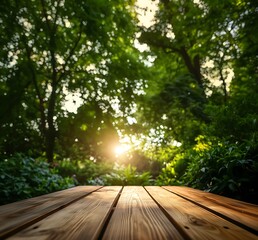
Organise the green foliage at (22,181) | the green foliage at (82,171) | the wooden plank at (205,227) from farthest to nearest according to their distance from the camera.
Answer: the green foliage at (82,171) → the green foliage at (22,181) → the wooden plank at (205,227)

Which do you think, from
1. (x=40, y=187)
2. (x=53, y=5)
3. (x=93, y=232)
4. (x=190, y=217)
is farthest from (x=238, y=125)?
(x=53, y=5)

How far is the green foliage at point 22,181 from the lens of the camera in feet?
15.0

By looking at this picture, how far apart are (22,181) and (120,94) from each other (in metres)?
5.58

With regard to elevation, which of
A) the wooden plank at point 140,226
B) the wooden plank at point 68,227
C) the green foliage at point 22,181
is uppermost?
the green foliage at point 22,181

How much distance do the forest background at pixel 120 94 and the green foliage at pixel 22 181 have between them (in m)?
0.02

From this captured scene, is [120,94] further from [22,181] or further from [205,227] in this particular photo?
[205,227]

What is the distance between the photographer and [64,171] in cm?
1409

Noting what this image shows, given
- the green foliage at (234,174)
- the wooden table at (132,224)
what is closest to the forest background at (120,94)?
the green foliage at (234,174)

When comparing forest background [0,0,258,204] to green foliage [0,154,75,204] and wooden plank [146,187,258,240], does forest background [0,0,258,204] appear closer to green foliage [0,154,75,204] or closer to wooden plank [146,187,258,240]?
green foliage [0,154,75,204]

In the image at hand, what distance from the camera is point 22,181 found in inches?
196

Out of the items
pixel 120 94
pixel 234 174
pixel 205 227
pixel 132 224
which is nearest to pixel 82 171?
pixel 120 94

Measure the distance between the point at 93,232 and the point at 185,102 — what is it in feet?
36.4

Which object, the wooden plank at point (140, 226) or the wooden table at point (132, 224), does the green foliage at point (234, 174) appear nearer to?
the wooden table at point (132, 224)

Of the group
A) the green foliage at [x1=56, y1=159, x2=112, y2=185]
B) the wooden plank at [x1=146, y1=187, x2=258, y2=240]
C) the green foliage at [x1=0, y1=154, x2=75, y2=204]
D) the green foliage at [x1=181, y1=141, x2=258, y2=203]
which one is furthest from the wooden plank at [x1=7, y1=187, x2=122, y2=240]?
the green foliage at [x1=56, y1=159, x2=112, y2=185]
